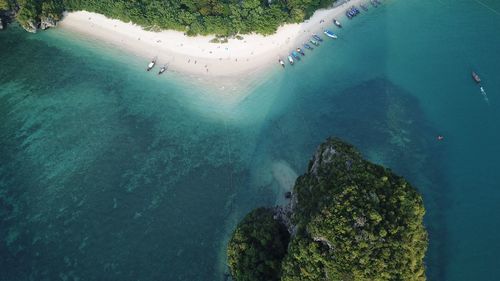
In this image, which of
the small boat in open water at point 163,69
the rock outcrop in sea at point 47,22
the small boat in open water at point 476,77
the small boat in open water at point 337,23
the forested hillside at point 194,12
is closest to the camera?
the small boat in open water at point 476,77

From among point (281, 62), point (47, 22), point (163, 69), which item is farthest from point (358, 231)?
point (47, 22)

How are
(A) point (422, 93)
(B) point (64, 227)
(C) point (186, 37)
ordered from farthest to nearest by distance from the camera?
(C) point (186, 37), (A) point (422, 93), (B) point (64, 227)

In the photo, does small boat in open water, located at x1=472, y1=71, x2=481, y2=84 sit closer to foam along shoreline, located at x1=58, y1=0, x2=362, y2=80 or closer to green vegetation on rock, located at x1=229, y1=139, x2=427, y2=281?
foam along shoreline, located at x1=58, y1=0, x2=362, y2=80

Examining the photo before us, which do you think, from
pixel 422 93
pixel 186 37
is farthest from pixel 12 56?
pixel 422 93

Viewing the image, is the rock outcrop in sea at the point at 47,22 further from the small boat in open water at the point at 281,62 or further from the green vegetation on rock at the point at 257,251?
the green vegetation on rock at the point at 257,251

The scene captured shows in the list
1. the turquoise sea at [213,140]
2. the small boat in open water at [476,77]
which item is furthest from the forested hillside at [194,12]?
the small boat in open water at [476,77]

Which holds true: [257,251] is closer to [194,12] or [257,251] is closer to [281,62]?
[281,62]

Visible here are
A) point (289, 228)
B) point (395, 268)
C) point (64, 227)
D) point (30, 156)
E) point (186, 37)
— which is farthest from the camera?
point (186, 37)

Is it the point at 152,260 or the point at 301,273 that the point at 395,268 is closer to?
the point at 301,273
